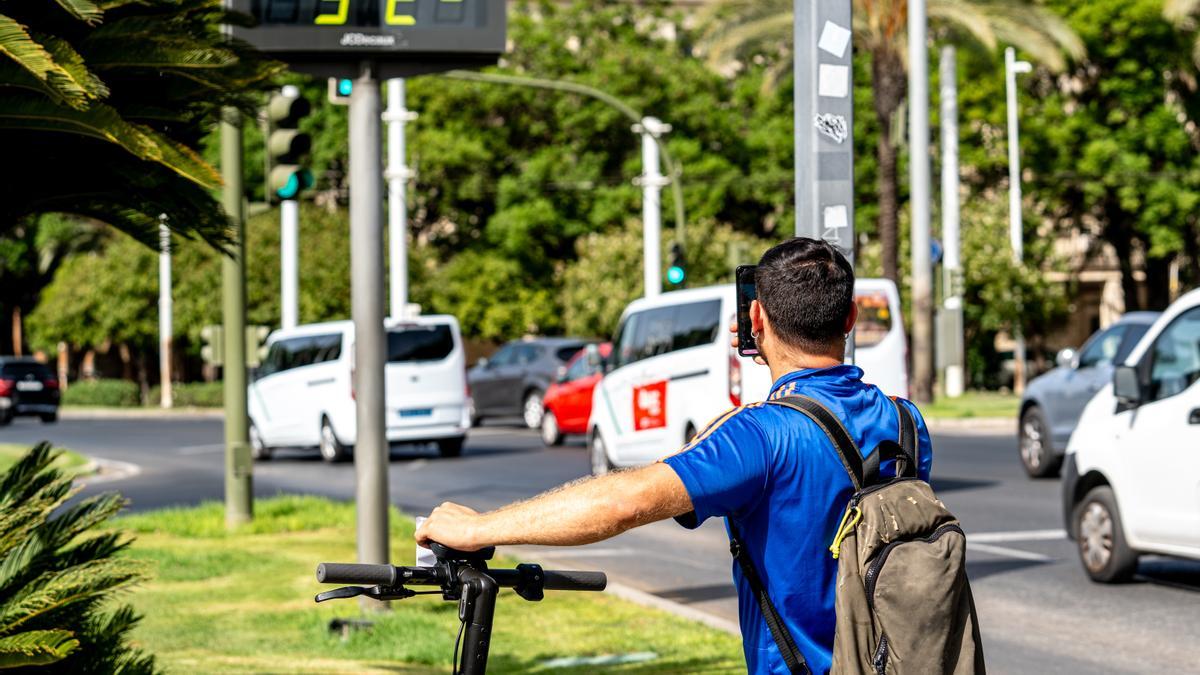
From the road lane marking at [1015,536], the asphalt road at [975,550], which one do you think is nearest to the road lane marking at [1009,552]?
the asphalt road at [975,550]

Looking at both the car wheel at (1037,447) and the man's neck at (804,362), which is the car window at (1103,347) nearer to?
the car wheel at (1037,447)

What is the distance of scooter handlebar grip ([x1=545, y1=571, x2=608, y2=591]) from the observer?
10.8 feet

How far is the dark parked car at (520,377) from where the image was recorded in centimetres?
3048

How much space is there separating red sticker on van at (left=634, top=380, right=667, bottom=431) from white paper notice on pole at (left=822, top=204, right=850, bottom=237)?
474 inches

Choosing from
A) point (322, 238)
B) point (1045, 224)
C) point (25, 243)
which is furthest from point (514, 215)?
point (25, 243)

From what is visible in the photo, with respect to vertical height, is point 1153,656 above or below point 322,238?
below

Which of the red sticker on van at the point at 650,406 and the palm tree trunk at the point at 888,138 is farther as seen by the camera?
the palm tree trunk at the point at 888,138

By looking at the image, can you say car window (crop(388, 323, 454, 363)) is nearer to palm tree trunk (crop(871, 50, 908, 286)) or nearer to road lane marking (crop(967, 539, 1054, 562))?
palm tree trunk (crop(871, 50, 908, 286))

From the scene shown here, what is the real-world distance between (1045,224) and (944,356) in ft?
72.9

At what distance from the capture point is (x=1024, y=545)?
1273cm

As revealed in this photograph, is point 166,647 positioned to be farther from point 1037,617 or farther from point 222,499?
point 222,499

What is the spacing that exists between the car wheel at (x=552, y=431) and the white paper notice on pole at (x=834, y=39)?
20.1 m

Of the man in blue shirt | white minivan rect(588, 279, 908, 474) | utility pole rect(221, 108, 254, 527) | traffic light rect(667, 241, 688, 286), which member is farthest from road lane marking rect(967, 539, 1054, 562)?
traffic light rect(667, 241, 688, 286)

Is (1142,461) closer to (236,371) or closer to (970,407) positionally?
(236,371)
